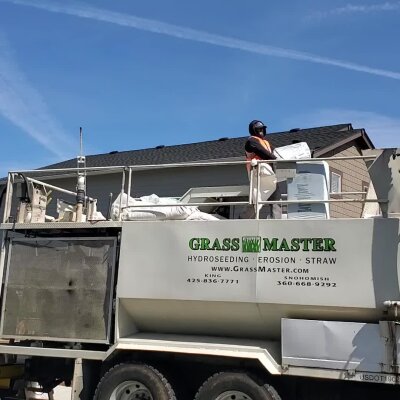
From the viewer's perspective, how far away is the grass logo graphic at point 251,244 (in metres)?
6.07

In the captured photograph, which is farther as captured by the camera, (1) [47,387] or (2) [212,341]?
(1) [47,387]

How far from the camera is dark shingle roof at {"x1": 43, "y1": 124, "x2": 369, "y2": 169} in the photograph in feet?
49.8

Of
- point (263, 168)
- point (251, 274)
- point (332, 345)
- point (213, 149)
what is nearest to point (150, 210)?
point (263, 168)

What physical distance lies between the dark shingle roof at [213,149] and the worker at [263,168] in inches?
259

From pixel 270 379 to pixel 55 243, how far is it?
10.5ft

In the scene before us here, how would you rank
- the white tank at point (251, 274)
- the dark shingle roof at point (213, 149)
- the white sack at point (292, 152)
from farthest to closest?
the dark shingle roof at point (213, 149), the white sack at point (292, 152), the white tank at point (251, 274)

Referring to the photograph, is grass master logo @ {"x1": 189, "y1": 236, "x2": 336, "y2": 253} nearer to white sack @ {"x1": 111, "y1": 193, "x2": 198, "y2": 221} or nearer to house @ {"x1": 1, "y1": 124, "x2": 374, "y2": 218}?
white sack @ {"x1": 111, "y1": 193, "x2": 198, "y2": 221}

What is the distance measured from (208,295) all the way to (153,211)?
1.29m

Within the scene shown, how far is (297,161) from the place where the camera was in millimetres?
6250

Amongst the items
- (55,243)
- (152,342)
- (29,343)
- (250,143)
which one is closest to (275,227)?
(250,143)

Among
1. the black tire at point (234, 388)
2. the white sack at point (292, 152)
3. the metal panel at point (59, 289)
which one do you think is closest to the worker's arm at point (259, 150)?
the white sack at point (292, 152)

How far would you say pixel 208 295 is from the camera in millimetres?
6168

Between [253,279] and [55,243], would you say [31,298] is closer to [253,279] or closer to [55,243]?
[55,243]

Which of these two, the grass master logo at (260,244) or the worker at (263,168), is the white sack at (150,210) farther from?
the worker at (263,168)
